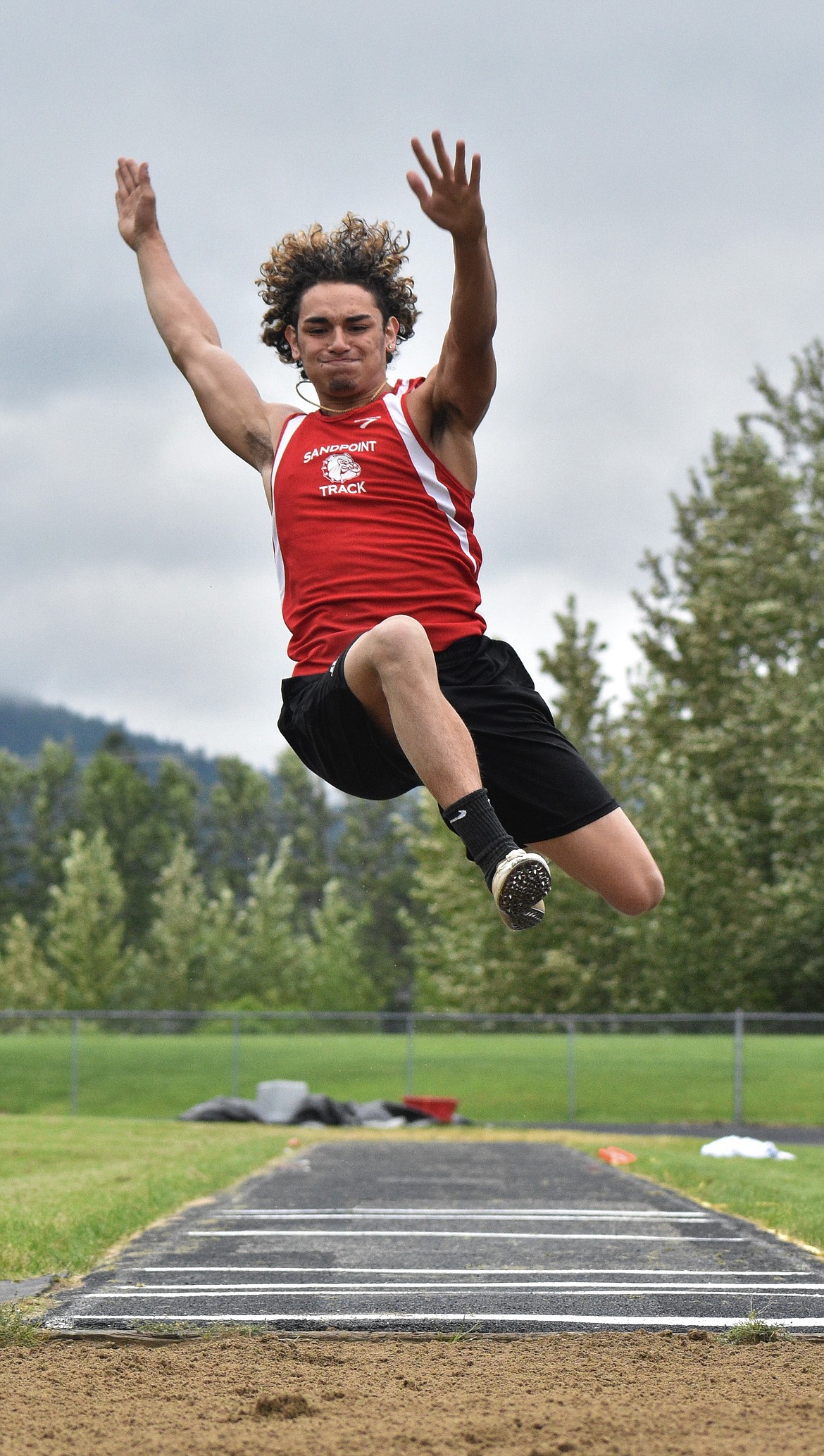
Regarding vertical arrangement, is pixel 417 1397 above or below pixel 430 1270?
above

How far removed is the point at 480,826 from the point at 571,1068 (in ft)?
70.3

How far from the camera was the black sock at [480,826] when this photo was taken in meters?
4.20

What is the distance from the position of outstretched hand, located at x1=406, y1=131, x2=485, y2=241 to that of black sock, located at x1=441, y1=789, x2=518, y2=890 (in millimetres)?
1704

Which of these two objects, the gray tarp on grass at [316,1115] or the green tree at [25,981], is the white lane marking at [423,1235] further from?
the green tree at [25,981]

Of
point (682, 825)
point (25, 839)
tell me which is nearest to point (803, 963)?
point (682, 825)

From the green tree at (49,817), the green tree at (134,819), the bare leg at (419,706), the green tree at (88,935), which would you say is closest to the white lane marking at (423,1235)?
the bare leg at (419,706)

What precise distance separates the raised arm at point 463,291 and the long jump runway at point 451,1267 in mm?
2897

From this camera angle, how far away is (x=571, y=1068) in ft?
81.2

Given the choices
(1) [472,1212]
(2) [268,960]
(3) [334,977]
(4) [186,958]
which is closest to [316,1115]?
(1) [472,1212]

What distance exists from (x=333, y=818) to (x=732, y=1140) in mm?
71594

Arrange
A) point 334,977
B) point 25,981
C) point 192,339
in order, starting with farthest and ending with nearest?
point 25,981 → point 334,977 → point 192,339

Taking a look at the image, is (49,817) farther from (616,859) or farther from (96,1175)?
(616,859)

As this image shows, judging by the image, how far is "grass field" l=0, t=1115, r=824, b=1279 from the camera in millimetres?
6734

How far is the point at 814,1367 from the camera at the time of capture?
3746 millimetres
